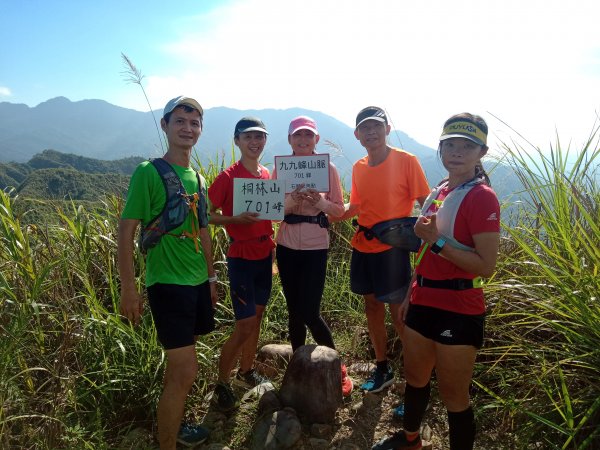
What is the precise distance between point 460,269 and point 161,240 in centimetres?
170

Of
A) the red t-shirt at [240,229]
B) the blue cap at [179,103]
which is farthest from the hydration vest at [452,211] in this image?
the blue cap at [179,103]

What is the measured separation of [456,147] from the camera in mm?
1934

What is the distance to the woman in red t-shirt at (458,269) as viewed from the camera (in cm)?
178

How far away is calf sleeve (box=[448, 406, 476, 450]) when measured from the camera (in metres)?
1.94

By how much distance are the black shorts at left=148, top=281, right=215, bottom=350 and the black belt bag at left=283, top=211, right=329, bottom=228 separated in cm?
98

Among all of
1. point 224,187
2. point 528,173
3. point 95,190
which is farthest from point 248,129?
point 95,190

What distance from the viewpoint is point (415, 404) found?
2.22 meters

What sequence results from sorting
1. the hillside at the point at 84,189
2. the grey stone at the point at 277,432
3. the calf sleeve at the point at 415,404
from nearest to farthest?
the calf sleeve at the point at 415,404 → the grey stone at the point at 277,432 → the hillside at the point at 84,189

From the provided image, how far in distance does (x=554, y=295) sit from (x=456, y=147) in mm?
1273

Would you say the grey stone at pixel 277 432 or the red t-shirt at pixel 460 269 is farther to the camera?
the grey stone at pixel 277 432

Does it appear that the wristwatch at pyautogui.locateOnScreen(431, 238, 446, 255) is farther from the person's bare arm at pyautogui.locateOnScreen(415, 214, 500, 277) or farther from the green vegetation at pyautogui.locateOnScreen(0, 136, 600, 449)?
the green vegetation at pyautogui.locateOnScreen(0, 136, 600, 449)

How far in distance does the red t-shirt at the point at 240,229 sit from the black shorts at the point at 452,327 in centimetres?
136

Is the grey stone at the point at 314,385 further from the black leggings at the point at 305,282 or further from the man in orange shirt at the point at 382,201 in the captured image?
the man in orange shirt at the point at 382,201

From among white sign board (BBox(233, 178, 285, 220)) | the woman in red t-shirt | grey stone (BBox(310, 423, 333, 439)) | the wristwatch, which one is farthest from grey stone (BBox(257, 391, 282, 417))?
the wristwatch
